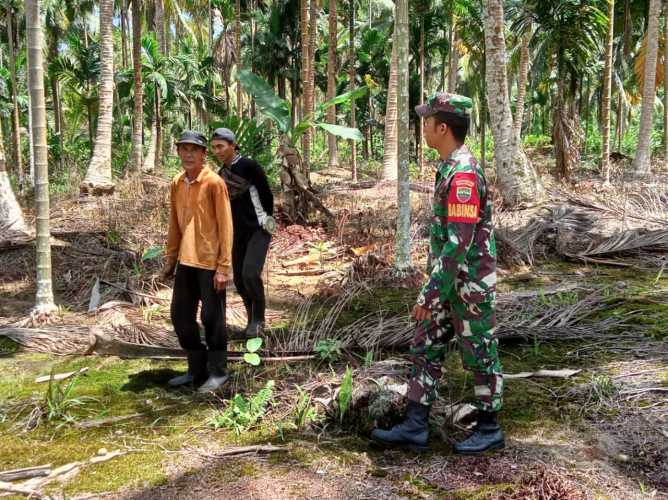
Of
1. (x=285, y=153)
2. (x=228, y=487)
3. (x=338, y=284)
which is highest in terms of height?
(x=285, y=153)

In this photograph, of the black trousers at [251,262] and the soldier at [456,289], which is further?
the black trousers at [251,262]

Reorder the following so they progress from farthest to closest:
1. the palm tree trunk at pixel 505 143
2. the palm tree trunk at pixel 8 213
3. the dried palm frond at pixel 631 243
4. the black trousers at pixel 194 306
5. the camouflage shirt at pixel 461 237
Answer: the palm tree trunk at pixel 505 143 < the palm tree trunk at pixel 8 213 < the dried palm frond at pixel 631 243 < the black trousers at pixel 194 306 < the camouflage shirt at pixel 461 237

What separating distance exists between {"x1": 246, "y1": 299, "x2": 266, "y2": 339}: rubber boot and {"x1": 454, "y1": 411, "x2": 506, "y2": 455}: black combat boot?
94.1 inches

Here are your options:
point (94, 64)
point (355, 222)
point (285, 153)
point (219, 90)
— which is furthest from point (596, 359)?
point (219, 90)

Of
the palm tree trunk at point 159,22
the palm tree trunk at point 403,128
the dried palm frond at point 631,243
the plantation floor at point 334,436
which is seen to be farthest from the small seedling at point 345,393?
the palm tree trunk at point 159,22

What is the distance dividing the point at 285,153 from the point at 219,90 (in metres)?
25.3

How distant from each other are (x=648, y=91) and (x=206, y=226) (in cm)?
1396

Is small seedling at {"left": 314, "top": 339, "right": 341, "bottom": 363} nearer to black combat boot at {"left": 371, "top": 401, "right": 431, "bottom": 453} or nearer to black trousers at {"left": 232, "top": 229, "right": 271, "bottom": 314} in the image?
black trousers at {"left": 232, "top": 229, "right": 271, "bottom": 314}

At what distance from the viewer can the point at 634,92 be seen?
33188 millimetres

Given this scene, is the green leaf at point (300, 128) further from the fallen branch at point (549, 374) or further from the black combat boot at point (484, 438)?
the black combat boot at point (484, 438)

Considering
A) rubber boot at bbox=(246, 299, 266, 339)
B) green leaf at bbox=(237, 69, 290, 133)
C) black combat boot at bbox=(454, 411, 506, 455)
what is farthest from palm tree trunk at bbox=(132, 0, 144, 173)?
black combat boot at bbox=(454, 411, 506, 455)

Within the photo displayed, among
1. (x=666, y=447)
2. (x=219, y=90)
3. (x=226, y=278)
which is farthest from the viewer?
(x=219, y=90)

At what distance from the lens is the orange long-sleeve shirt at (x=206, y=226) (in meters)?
3.91

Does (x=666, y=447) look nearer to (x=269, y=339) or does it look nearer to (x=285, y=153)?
(x=269, y=339)
